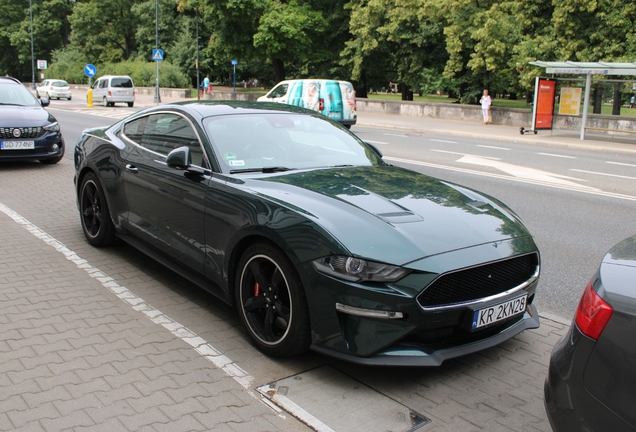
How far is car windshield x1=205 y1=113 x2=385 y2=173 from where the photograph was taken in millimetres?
4676

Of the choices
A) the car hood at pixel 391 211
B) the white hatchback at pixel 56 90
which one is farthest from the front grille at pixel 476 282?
the white hatchback at pixel 56 90

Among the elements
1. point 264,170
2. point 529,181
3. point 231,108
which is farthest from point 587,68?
point 264,170

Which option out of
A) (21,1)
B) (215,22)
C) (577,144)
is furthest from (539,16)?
(21,1)

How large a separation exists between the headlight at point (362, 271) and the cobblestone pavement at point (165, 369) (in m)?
0.69

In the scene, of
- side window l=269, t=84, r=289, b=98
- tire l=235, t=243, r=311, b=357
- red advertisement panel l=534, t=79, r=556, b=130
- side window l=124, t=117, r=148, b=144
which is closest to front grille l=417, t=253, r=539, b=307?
tire l=235, t=243, r=311, b=357

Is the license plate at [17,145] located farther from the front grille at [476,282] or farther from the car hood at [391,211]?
the front grille at [476,282]

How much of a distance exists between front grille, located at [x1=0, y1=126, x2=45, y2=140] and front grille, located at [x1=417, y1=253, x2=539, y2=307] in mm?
10096

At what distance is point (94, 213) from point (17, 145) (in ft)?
19.9

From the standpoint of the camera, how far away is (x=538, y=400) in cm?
353

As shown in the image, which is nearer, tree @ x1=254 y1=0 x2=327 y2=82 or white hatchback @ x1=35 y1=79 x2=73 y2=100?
tree @ x1=254 y1=0 x2=327 y2=82

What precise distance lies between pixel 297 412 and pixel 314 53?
43.4 m

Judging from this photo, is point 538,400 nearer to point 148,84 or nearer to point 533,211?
point 533,211

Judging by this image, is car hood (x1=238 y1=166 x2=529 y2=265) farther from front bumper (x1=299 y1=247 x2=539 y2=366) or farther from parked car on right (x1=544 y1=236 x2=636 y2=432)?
parked car on right (x1=544 y1=236 x2=636 y2=432)

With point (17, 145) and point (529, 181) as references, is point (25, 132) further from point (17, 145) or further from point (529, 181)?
point (529, 181)
